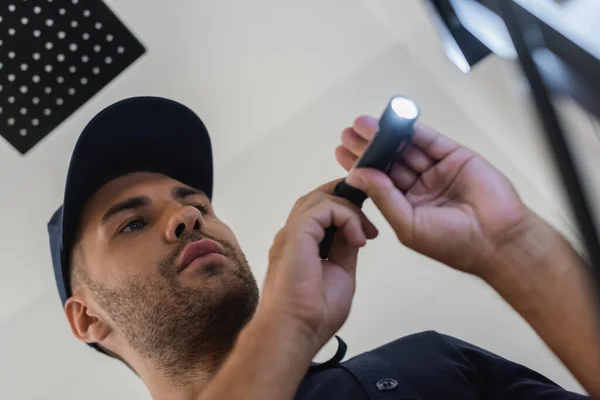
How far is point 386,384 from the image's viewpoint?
70cm

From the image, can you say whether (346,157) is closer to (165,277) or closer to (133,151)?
(165,277)

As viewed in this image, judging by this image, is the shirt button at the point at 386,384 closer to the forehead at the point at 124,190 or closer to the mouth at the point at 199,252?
the mouth at the point at 199,252

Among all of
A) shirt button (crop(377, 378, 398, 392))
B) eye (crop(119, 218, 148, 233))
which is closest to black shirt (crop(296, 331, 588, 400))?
shirt button (crop(377, 378, 398, 392))

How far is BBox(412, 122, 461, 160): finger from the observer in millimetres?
580

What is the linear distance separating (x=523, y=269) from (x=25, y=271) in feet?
2.97

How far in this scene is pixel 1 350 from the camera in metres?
0.99

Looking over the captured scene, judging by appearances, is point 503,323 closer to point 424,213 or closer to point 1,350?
point 424,213

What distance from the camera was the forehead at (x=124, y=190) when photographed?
0.84 m

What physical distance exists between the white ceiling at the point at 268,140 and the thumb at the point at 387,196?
0.43 metres

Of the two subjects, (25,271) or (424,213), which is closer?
(424,213)

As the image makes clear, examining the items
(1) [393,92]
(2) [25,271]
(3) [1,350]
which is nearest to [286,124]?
(1) [393,92]

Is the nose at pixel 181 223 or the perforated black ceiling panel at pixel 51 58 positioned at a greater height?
the perforated black ceiling panel at pixel 51 58

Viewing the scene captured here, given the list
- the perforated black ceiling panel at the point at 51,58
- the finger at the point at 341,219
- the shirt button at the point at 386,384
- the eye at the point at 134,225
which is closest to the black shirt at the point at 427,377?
the shirt button at the point at 386,384

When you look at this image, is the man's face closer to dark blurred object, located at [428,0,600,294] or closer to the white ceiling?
the white ceiling
